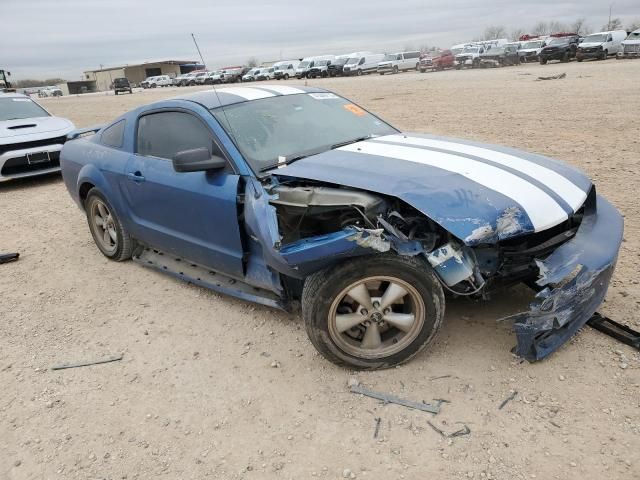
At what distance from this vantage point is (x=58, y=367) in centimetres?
329

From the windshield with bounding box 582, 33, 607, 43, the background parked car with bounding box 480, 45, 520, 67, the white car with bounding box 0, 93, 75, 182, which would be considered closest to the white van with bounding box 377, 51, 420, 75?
the background parked car with bounding box 480, 45, 520, 67

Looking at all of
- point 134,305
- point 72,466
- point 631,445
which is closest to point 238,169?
point 134,305

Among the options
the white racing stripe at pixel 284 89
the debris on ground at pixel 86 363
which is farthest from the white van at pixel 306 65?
the debris on ground at pixel 86 363

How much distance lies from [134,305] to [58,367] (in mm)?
835

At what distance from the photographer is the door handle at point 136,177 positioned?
4034 millimetres

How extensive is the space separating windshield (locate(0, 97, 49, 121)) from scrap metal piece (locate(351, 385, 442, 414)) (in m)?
8.61

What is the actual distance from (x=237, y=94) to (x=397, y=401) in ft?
8.56

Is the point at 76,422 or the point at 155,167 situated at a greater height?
the point at 155,167

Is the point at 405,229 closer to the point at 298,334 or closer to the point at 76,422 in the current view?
the point at 298,334

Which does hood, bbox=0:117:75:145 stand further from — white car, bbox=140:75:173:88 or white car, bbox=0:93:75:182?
white car, bbox=140:75:173:88

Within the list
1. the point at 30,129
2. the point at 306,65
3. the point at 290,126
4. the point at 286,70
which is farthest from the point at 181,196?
the point at 286,70

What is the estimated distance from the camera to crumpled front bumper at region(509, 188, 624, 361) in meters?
2.66

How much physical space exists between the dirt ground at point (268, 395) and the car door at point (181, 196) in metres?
0.46

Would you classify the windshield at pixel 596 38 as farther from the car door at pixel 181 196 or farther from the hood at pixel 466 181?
the car door at pixel 181 196
